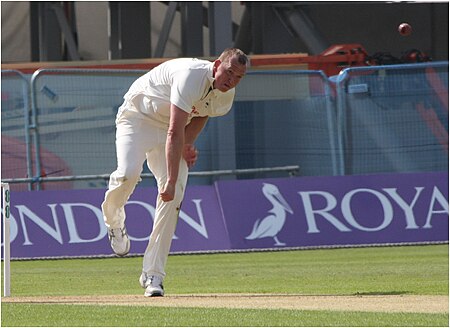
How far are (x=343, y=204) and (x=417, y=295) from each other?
793cm

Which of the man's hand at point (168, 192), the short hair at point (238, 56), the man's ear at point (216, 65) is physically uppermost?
the short hair at point (238, 56)

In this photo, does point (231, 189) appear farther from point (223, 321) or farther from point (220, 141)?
point (223, 321)

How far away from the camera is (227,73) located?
10.0m

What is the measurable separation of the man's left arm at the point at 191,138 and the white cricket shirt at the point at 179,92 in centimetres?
12

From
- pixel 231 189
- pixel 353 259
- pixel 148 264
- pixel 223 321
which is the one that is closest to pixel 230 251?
pixel 231 189

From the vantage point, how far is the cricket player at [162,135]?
33.3 feet

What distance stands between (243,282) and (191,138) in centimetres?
261

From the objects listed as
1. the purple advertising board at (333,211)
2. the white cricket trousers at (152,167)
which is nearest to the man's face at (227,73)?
the white cricket trousers at (152,167)

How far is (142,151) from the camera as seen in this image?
1059 cm

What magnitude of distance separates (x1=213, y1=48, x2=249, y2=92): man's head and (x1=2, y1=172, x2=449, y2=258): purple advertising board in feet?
25.8

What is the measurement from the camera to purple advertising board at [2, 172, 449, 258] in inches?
698

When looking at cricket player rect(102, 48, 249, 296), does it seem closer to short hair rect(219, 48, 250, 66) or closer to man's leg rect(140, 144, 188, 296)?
man's leg rect(140, 144, 188, 296)

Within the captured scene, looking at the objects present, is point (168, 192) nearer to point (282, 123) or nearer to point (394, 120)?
point (394, 120)

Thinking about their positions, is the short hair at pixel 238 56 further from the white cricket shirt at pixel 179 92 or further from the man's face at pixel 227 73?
the white cricket shirt at pixel 179 92
